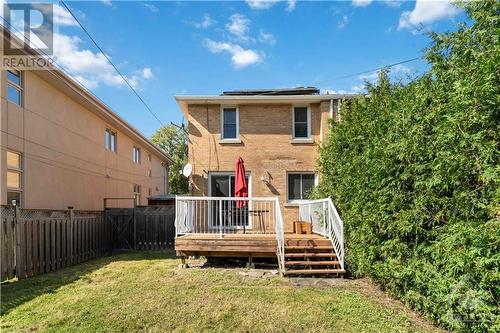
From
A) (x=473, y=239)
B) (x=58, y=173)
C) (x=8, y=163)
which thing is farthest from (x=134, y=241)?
(x=473, y=239)

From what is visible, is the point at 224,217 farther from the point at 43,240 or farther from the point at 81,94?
the point at 81,94

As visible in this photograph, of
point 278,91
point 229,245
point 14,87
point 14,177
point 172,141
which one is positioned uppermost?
point 172,141

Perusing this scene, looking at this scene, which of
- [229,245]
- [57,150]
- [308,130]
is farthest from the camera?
[308,130]

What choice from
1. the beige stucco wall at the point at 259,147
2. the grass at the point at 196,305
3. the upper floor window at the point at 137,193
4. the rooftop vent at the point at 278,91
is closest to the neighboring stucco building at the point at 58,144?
the upper floor window at the point at 137,193

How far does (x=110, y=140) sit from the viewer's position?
17.4m

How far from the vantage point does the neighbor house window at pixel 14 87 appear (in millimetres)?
9457

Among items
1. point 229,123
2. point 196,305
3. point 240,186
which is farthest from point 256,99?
point 196,305

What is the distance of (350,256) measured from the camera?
24.3 ft

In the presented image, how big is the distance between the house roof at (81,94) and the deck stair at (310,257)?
367 inches

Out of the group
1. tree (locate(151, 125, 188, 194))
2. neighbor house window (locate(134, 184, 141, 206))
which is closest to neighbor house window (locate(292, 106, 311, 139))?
neighbor house window (locate(134, 184, 141, 206))

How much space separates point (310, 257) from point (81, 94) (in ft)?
35.6

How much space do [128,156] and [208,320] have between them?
54.6 feet

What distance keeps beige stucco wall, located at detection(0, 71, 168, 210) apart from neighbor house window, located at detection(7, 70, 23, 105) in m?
0.15

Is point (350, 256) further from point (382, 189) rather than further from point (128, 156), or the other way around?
point (128, 156)
